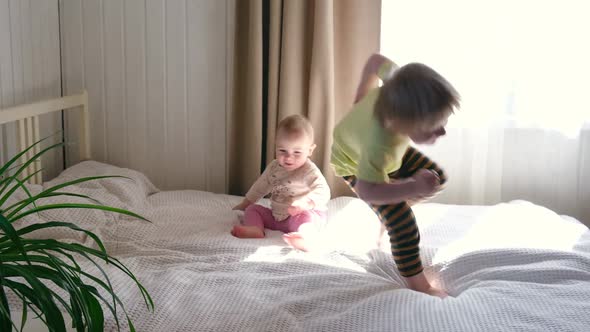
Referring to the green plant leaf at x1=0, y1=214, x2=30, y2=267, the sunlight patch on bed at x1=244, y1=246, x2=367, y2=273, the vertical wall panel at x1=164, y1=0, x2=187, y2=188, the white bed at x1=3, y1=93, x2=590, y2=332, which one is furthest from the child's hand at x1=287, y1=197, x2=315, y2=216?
the green plant leaf at x1=0, y1=214, x2=30, y2=267

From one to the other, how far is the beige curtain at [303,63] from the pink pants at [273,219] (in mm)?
528

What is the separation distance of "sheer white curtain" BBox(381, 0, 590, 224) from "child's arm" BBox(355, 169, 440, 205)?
1144 millimetres

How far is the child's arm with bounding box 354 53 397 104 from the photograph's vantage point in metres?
2.24

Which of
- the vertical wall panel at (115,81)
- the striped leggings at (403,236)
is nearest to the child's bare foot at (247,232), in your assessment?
the striped leggings at (403,236)

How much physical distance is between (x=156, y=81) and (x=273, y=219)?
930 millimetres

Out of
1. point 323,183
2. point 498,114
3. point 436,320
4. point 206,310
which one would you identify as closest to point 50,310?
point 206,310

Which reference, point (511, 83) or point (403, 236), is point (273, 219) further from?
point (511, 83)

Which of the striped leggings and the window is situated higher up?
the window

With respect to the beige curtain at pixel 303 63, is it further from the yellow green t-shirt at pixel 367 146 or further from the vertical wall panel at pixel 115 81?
the yellow green t-shirt at pixel 367 146

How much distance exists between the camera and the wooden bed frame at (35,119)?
265 cm

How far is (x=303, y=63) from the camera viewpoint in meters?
3.14

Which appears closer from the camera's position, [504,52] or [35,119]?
[35,119]

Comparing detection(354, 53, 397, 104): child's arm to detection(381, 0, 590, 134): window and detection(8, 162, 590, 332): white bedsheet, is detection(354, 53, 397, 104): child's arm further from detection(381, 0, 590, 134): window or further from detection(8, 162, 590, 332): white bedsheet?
detection(381, 0, 590, 134): window

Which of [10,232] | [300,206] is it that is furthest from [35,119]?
[10,232]
